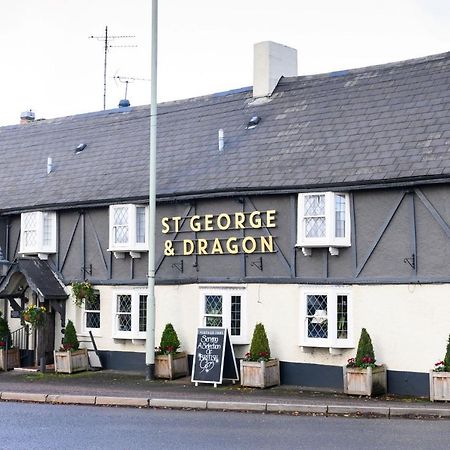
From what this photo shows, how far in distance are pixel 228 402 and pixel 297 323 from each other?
3978 millimetres

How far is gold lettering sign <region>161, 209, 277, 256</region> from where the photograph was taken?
22.8 metres

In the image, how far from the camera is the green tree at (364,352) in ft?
66.0

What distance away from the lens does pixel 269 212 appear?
895 inches

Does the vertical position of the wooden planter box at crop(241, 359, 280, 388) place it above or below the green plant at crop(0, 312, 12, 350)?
below

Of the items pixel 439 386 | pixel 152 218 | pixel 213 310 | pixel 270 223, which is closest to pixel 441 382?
pixel 439 386

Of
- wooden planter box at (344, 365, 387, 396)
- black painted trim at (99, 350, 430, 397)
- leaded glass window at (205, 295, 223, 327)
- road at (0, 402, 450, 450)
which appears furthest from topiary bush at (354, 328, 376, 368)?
leaded glass window at (205, 295, 223, 327)

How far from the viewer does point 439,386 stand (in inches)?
742

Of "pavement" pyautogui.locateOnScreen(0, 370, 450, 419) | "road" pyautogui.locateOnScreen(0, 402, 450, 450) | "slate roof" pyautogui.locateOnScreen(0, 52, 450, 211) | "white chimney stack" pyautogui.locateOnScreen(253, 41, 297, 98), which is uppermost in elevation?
"white chimney stack" pyautogui.locateOnScreen(253, 41, 297, 98)

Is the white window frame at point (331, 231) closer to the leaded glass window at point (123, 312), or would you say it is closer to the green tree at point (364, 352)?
the green tree at point (364, 352)

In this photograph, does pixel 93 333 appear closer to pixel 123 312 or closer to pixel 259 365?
pixel 123 312

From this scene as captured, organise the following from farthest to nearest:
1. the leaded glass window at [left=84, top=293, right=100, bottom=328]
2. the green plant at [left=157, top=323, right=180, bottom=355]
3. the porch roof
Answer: the leaded glass window at [left=84, top=293, right=100, bottom=328] < the porch roof < the green plant at [left=157, top=323, right=180, bottom=355]

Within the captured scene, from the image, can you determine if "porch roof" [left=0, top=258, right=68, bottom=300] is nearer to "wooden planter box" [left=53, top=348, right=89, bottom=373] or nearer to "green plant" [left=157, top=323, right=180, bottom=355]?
"wooden planter box" [left=53, top=348, right=89, bottom=373]

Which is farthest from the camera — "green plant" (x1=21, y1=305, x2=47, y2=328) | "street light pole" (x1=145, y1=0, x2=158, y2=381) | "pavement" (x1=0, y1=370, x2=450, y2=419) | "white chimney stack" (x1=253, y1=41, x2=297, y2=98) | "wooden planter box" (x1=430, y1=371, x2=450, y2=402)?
"white chimney stack" (x1=253, y1=41, x2=297, y2=98)

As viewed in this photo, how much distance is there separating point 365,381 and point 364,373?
6.9 inches
